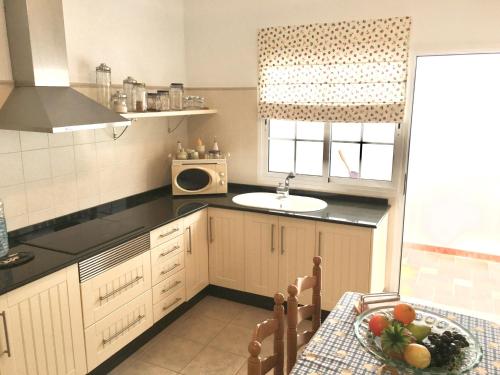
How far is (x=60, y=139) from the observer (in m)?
2.77

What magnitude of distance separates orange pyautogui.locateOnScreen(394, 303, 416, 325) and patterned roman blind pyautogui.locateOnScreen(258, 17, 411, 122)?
77.7 inches

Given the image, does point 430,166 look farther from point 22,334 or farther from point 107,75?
point 22,334

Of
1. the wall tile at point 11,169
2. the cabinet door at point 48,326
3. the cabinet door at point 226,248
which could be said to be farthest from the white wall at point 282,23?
the cabinet door at point 48,326

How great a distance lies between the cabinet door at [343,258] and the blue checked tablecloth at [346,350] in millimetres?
1031

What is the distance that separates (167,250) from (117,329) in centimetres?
61

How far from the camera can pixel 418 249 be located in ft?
16.3

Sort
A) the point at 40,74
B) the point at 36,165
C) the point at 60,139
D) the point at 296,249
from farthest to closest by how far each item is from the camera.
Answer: the point at 296,249, the point at 60,139, the point at 36,165, the point at 40,74

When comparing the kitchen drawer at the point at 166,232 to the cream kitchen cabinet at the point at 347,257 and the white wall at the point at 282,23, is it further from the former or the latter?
the white wall at the point at 282,23

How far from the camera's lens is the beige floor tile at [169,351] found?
2719 millimetres

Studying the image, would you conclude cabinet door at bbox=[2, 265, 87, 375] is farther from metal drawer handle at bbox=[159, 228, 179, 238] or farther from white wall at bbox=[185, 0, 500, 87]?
white wall at bbox=[185, 0, 500, 87]

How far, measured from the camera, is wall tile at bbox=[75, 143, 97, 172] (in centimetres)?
292

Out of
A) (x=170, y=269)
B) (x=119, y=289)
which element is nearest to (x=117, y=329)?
(x=119, y=289)

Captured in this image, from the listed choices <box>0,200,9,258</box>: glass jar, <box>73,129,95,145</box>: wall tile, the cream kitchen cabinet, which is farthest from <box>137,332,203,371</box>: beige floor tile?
<box>73,129,95,145</box>: wall tile

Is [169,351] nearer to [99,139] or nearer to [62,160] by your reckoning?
[62,160]
